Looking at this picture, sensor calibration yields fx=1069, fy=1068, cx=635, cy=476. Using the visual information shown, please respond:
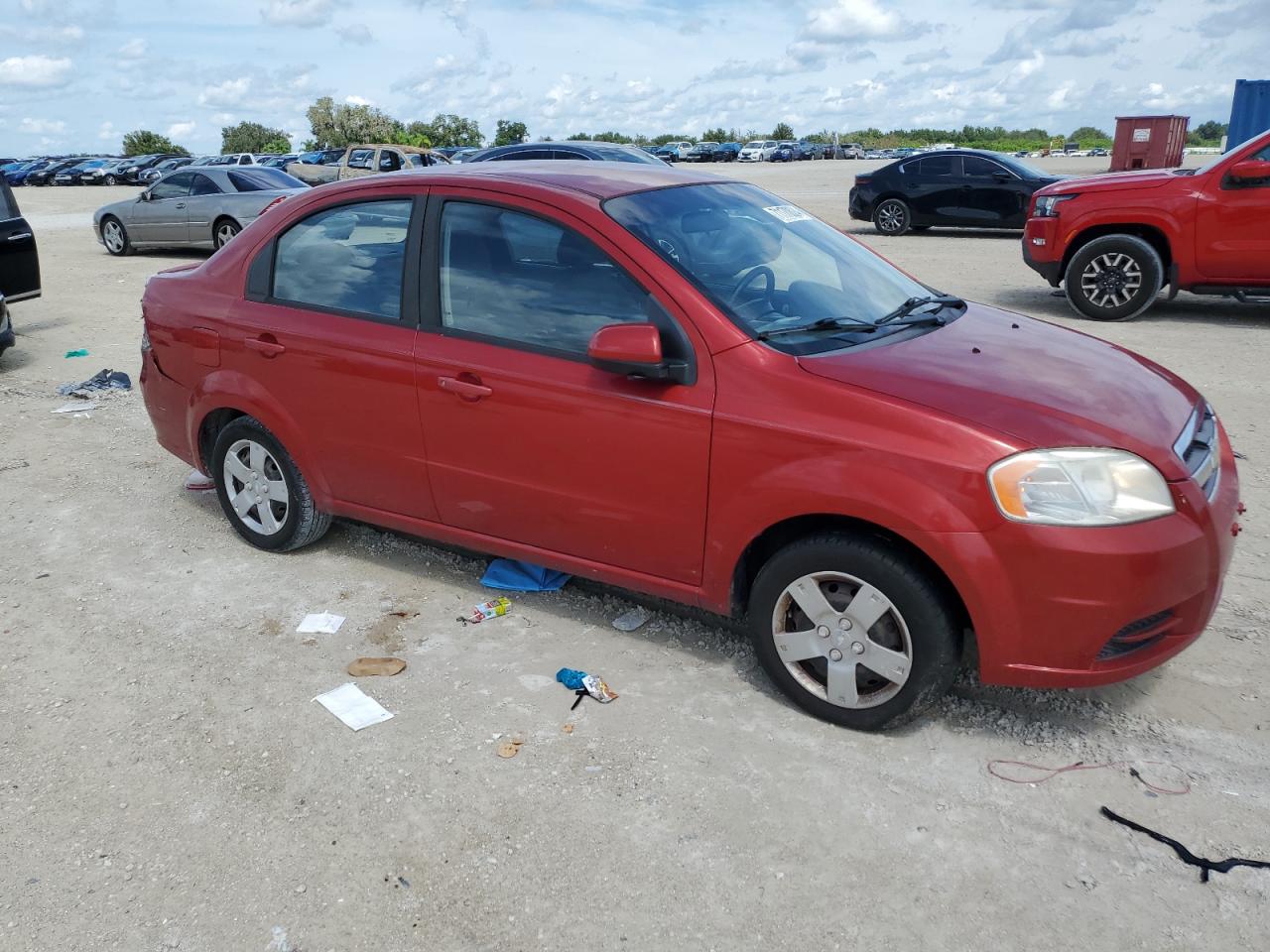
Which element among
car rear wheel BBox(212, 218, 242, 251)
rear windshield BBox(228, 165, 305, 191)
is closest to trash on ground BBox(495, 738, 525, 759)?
car rear wheel BBox(212, 218, 242, 251)

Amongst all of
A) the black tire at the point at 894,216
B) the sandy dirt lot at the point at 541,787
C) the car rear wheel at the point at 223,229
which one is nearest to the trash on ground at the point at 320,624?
the sandy dirt lot at the point at 541,787

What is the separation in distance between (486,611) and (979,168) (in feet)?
50.7

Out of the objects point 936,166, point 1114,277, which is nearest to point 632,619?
point 1114,277

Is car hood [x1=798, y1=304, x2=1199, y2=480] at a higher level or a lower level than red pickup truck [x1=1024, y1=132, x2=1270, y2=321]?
lower

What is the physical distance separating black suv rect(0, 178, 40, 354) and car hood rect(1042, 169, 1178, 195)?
9.62 meters

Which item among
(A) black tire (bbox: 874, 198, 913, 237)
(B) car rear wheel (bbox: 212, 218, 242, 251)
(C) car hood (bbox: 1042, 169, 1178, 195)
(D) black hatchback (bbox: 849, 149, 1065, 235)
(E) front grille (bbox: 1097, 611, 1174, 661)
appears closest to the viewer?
(E) front grille (bbox: 1097, 611, 1174, 661)

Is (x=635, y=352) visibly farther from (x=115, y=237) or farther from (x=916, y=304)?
(x=115, y=237)

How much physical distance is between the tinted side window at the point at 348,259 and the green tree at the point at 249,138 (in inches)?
3315

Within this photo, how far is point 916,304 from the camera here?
4309 millimetres

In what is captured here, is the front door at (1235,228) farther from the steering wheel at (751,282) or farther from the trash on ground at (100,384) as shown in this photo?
the trash on ground at (100,384)

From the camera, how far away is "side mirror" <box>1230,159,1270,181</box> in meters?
9.26

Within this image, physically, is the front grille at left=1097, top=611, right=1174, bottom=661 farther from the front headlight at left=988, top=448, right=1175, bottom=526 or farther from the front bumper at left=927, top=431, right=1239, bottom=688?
the front headlight at left=988, top=448, right=1175, bottom=526

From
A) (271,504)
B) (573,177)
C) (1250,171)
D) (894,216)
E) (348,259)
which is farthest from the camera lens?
(894,216)

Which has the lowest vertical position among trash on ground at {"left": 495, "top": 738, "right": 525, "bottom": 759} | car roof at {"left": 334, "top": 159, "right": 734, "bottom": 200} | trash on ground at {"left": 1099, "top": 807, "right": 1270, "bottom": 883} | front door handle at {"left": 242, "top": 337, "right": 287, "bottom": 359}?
trash on ground at {"left": 495, "top": 738, "right": 525, "bottom": 759}
